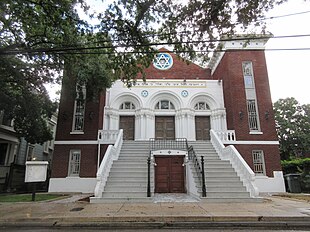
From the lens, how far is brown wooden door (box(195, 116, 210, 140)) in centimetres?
1575

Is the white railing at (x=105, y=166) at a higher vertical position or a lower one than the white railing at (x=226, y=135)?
lower

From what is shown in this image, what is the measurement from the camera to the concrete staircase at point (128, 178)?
8.58 metres

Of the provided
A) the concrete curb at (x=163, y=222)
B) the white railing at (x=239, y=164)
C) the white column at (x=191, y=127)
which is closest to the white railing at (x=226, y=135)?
the white railing at (x=239, y=164)

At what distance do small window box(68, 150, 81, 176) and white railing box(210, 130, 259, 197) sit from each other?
8.76m

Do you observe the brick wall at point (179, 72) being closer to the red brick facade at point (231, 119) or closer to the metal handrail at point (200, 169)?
the red brick facade at point (231, 119)

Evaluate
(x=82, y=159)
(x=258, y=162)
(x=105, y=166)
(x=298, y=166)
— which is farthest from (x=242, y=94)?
(x=82, y=159)

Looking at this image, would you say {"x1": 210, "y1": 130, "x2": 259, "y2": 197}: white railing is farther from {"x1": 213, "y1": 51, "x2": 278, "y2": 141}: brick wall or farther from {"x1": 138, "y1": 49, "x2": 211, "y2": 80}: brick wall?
{"x1": 138, "y1": 49, "x2": 211, "y2": 80}: brick wall

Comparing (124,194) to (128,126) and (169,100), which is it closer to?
(128,126)

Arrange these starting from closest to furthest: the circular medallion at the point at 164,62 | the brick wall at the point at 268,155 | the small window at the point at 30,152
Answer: the brick wall at the point at 268,155 < the circular medallion at the point at 164,62 < the small window at the point at 30,152

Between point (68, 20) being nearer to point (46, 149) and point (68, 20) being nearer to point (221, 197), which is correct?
point (221, 197)

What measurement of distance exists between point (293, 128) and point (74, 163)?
2545 centimetres

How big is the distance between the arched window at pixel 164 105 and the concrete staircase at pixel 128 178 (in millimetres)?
4523

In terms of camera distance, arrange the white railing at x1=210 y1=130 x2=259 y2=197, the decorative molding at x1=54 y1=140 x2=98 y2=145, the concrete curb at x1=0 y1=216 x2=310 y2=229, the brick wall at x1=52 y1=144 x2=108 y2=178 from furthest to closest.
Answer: the decorative molding at x1=54 y1=140 x2=98 y2=145 < the brick wall at x1=52 y1=144 x2=108 y2=178 < the white railing at x1=210 y1=130 x2=259 y2=197 < the concrete curb at x1=0 y1=216 x2=310 y2=229

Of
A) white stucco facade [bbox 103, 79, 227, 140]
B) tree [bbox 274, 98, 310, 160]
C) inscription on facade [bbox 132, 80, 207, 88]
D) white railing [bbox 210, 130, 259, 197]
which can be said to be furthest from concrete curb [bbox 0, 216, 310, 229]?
tree [bbox 274, 98, 310, 160]
